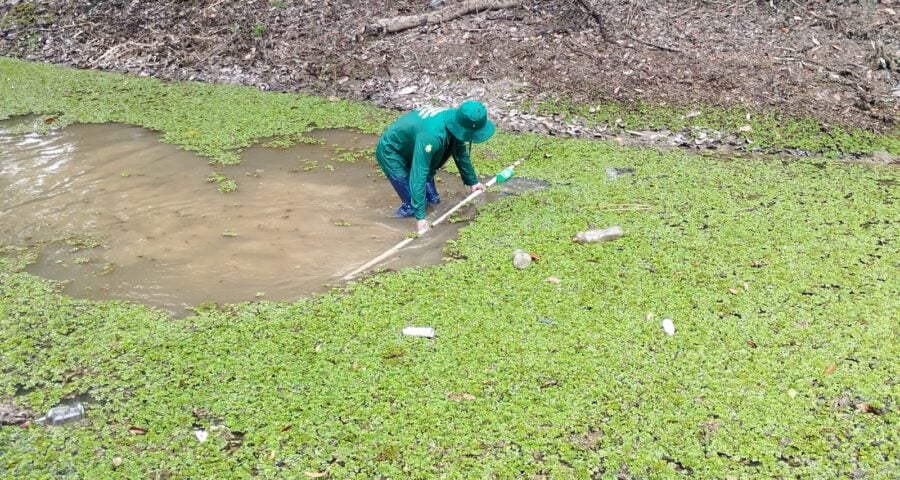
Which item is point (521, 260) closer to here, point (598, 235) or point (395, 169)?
point (598, 235)

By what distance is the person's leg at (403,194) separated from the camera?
17.4 feet

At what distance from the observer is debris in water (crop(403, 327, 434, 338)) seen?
12.8 feet

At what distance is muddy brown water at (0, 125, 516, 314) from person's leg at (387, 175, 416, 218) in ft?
0.37

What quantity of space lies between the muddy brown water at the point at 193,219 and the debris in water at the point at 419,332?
2.82 ft

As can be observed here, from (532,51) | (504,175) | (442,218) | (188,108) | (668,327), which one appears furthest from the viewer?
(532,51)

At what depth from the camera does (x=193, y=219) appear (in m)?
5.52

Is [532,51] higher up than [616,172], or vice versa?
[532,51]

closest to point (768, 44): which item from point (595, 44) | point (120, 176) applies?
point (595, 44)

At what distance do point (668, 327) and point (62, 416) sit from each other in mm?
3258

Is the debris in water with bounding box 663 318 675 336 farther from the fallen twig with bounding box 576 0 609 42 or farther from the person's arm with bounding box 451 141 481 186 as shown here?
the fallen twig with bounding box 576 0 609 42

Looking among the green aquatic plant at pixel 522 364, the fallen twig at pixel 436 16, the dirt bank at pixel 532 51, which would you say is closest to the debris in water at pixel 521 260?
the green aquatic plant at pixel 522 364

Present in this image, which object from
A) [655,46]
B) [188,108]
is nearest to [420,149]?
[188,108]

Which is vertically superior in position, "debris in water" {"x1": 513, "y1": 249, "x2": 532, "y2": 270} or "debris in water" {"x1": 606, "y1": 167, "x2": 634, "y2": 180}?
"debris in water" {"x1": 513, "y1": 249, "x2": 532, "y2": 270}

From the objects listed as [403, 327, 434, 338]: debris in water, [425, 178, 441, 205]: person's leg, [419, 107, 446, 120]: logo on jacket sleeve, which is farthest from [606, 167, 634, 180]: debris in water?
[403, 327, 434, 338]: debris in water
